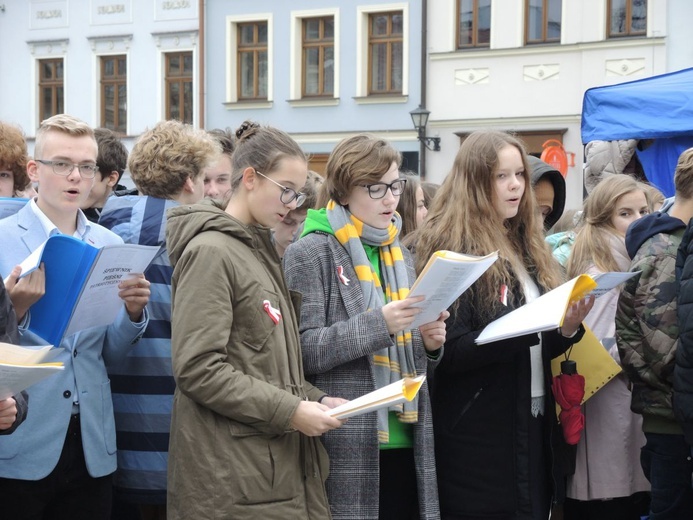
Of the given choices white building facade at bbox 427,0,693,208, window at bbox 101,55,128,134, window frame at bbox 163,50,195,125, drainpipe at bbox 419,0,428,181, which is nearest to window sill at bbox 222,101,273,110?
window frame at bbox 163,50,195,125

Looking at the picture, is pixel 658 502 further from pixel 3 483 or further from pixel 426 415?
pixel 3 483

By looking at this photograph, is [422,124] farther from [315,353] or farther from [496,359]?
[315,353]

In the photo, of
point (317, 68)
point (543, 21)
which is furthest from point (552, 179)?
point (317, 68)

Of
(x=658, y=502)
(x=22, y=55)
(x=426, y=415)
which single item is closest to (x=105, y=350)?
(x=426, y=415)

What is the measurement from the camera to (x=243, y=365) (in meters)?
2.86

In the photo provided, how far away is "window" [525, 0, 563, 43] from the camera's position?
19641 millimetres

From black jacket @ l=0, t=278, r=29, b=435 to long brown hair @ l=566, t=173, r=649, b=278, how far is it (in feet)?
8.68

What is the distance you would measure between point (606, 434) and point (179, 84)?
67.7ft

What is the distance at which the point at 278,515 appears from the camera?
9.23 feet

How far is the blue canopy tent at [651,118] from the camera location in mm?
6602

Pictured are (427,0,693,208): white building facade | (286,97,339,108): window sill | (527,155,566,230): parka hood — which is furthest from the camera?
(286,97,339,108): window sill

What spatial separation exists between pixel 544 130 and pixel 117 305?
1689cm

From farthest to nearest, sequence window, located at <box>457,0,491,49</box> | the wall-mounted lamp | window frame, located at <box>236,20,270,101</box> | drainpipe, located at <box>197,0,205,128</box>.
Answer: drainpipe, located at <box>197,0,205,128</box>, window frame, located at <box>236,20,270,101</box>, window, located at <box>457,0,491,49</box>, the wall-mounted lamp

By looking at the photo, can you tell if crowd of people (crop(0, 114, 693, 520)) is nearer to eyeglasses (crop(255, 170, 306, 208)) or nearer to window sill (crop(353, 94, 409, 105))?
eyeglasses (crop(255, 170, 306, 208))
